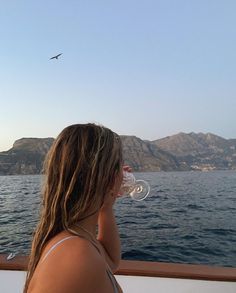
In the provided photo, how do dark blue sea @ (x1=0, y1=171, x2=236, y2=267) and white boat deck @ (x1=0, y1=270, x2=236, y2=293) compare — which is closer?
white boat deck @ (x1=0, y1=270, x2=236, y2=293)

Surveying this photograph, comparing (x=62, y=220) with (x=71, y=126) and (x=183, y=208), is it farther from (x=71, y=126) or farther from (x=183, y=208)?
(x=183, y=208)

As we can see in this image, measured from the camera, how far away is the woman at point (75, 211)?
0.58 meters

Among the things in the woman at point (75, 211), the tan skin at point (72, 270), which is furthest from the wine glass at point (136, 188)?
the tan skin at point (72, 270)

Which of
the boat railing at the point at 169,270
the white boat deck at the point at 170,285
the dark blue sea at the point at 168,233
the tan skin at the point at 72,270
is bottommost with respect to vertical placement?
the dark blue sea at the point at 168,233

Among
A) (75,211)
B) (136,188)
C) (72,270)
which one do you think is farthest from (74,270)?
(136,188)

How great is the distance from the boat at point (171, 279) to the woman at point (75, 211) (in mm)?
1154

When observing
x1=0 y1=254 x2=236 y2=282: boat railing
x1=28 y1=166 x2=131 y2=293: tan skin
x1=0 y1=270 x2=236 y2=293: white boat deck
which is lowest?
x1=0 y1=270 x2=236 y2=293: white boat deck

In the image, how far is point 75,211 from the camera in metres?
0.69

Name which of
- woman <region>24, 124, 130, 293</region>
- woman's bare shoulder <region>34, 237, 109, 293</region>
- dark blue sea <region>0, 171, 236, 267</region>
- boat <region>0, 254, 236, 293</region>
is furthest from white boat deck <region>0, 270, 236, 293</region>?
dark blue sea <region>0, 171, 236, 267</region>

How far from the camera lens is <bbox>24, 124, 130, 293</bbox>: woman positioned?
23.0 inches

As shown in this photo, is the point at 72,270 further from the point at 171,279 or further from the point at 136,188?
the point at 171,279

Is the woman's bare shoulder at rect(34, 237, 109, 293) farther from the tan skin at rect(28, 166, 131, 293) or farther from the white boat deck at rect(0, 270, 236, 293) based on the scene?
the white boat deck at rect(0, 270, 236, 293)

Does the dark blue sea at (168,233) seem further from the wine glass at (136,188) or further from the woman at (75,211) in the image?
the woman at (75,211)

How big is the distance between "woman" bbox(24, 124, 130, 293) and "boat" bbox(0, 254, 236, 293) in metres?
1.15
